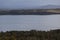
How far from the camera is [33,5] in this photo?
3.43 feet

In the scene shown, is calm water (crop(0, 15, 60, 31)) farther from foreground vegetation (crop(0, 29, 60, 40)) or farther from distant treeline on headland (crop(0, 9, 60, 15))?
foreground vegetation (crop(0, 29, 60, 40))

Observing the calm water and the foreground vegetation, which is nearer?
the foreground vegetation

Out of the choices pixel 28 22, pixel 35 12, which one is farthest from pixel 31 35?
pixel 28 22

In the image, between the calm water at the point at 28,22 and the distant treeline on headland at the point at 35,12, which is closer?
the distant treeline on headland at the point at 35,12

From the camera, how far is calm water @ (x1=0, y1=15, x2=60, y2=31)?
1062 mm

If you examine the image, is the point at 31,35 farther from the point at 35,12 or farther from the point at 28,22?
the point at 28,22

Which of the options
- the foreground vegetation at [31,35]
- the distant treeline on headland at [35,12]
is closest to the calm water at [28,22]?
the distant treeline on headland at [35,12]

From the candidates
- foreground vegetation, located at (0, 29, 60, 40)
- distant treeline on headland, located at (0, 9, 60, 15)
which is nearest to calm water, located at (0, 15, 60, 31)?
distant treeline on headland, located at (0, 9, 60, 15)

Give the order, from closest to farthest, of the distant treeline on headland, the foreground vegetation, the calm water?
the foreground vegetation, the distant treeline on headland, the calm water

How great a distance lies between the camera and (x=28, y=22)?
3.69ft

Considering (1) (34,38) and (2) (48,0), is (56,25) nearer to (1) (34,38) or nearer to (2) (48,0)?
(2) (48,0)

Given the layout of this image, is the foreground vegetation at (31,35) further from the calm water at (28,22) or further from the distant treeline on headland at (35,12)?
the calm water at (28,22)

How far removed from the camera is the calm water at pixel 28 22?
3.49 ft

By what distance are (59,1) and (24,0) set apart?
31 cm
